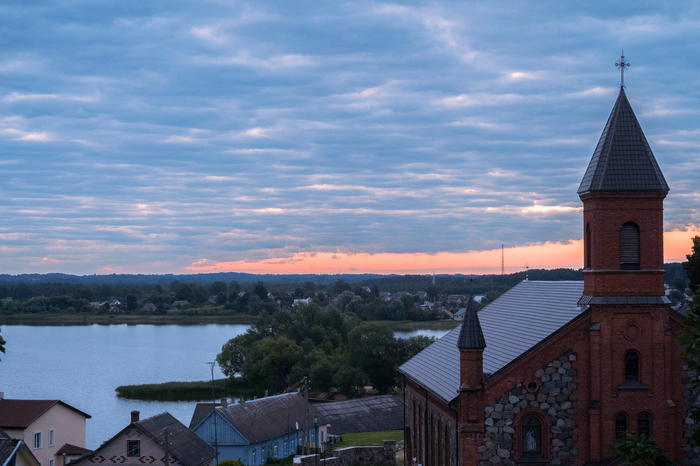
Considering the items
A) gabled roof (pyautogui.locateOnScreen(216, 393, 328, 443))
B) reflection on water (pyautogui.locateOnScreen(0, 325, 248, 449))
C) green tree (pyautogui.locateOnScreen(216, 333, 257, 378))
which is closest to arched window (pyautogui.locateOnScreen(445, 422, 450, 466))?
gabled roof (pyautogui.locateOnScreen(216, 393, 328, 443))

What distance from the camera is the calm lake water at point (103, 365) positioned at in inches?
2714

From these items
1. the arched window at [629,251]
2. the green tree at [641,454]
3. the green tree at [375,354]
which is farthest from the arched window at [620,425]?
the green tree at [375,354]

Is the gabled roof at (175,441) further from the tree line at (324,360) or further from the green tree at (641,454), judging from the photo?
the tree line at (324,360)

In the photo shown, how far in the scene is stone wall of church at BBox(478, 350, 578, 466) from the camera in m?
20.8

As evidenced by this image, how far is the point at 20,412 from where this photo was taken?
43.6m

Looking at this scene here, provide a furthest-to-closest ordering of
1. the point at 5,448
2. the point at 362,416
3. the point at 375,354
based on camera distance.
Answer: the point at 375,354 < the point at 362,416 < the point at 5,448

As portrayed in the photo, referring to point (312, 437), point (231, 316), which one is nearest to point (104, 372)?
point (312, 437)

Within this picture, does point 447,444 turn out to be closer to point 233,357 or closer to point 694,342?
point 694,342

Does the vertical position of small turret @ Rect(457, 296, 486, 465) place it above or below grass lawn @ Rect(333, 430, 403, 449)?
above

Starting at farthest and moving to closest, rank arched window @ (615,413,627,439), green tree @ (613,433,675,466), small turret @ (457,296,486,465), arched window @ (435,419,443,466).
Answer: arched window @ (435,419,443,466)
arched window @ (615,413,627,439)
small turret @ (457,296,486,465)
green tree @ (613,433,675,466)

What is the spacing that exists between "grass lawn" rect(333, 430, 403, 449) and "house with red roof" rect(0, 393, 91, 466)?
18.0m

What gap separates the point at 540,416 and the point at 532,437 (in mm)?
679

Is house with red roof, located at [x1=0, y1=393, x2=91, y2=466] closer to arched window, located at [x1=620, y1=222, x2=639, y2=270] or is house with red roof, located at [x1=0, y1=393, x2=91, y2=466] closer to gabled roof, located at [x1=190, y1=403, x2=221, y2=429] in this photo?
gabled roof, located at [x1=190, y1=403, x2=221, y2=429]

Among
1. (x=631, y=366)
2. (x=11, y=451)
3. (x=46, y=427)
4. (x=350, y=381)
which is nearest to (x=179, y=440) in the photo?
(x=11, y=451)
